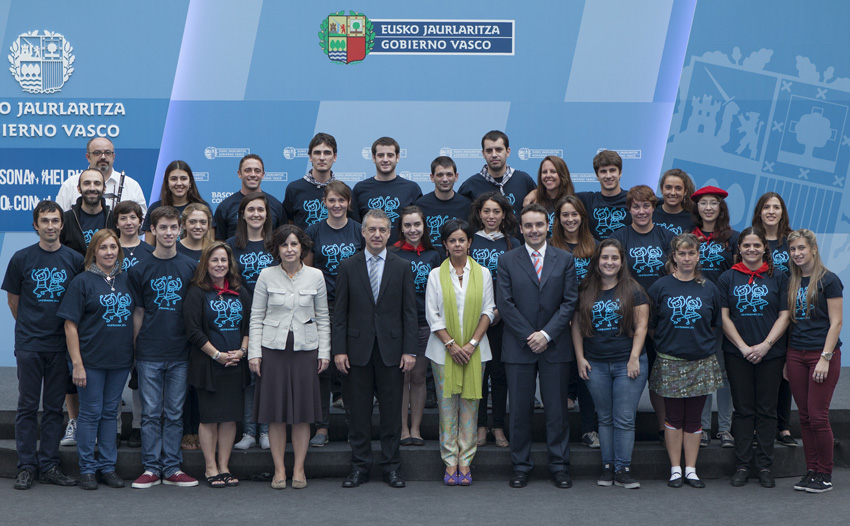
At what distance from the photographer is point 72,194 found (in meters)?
5.38

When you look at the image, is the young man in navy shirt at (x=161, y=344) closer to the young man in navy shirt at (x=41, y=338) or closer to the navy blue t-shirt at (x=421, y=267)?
the young man in navy shirt at (x=41, y=338)

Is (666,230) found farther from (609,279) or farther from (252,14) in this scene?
(252,14)

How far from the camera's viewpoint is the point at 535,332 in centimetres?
469

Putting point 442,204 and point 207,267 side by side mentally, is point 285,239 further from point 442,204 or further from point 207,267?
point 442,204

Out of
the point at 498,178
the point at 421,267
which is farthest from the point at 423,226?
the point at 498,178

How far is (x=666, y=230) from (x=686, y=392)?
3.36ft

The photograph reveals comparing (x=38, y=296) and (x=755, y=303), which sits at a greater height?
(x=755, y=303)

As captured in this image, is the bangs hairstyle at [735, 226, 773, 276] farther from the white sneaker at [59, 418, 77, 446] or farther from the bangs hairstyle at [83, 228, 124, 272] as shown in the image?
the white sneaker at [59, 418, 77, 446]

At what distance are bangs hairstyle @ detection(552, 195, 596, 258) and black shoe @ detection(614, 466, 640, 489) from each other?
4.15 ft

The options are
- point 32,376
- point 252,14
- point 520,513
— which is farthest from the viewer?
point 252,14

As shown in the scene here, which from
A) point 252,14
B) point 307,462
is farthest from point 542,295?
point 252,14

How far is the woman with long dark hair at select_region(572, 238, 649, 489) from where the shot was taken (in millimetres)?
4664

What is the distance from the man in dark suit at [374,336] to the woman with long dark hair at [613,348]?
3.34 feet

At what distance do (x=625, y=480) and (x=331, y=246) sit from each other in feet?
7.22
